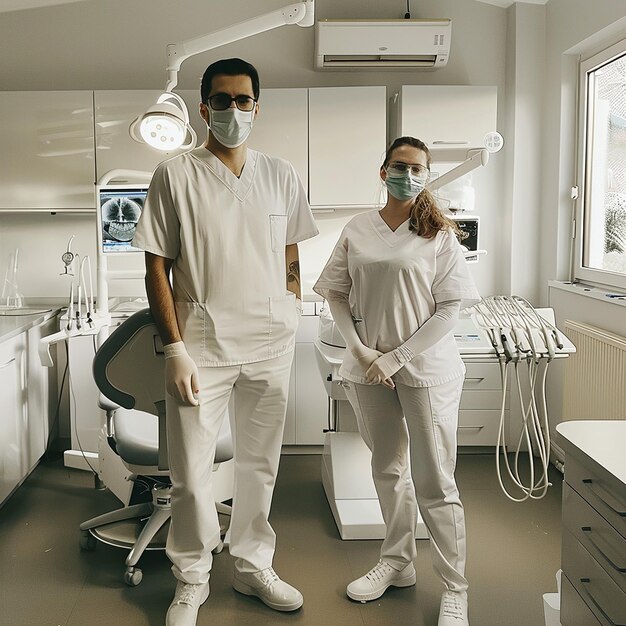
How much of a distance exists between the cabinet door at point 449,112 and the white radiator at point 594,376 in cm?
112

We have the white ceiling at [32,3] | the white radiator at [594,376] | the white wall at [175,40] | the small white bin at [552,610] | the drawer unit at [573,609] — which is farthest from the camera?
the white wall at [175,40]

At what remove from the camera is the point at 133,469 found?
9.09ft

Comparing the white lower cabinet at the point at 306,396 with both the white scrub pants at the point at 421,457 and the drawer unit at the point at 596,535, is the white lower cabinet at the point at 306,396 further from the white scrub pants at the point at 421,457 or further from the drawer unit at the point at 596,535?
the drawer unit at the point at 596,535

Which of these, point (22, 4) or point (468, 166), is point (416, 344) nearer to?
point (468, 166)

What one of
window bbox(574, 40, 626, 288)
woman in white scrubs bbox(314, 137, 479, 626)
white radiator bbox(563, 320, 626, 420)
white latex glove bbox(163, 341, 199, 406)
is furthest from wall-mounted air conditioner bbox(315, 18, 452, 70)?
white latex glove bbox(163, 341, 199, 406)

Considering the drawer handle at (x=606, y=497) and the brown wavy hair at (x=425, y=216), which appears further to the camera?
the brown wavy hair at (x=425, y=216)

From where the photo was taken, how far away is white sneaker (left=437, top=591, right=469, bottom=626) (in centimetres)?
230

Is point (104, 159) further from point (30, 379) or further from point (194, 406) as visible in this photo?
point (194, 406)

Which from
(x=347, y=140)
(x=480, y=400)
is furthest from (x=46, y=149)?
(x=480, y=400)

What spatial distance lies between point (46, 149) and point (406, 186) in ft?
7.88

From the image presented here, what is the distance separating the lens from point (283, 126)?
4.05m

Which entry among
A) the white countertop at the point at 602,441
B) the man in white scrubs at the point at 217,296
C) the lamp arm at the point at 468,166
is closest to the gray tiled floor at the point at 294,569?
the man in white scrubs at the point at 217,296

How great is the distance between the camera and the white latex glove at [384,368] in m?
2.29

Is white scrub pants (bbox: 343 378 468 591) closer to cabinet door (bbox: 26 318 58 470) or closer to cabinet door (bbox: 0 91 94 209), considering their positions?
cabinet door (bbox: 26 318 58 470)
